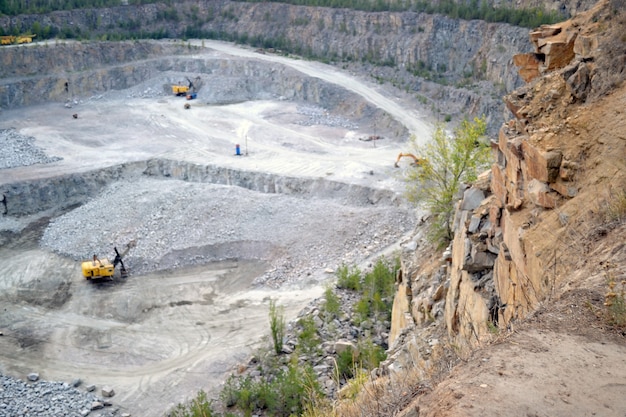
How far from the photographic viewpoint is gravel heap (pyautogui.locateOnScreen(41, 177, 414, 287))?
29.0 metres

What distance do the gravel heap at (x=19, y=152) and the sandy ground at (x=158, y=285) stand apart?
727 mm

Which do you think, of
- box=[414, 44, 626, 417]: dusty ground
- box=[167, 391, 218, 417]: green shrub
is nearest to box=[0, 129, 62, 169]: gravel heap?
box=[167, 391, 218, 417]: green shrub

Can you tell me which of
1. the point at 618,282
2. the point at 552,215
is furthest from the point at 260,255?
the point at 618,282

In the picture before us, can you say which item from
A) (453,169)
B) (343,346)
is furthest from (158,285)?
(453,169)

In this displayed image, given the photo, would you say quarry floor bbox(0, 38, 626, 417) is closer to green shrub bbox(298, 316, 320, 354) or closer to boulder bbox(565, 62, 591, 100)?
green shrub bbox(298, 316, 320, 354)

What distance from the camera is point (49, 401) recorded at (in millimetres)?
20047

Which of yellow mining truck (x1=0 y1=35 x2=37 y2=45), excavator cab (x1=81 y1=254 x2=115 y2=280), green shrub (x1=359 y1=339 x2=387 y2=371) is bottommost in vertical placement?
excavator cab (x1=81 y1=254 x2=115 y2=280)

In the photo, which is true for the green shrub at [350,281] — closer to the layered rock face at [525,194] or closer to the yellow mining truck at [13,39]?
the layered rock face at [525,194]

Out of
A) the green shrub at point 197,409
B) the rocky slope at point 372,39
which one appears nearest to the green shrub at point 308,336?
the green shrub at point 197,409

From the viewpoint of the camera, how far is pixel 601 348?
23.5 ft

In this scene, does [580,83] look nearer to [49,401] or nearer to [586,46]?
[586,46]

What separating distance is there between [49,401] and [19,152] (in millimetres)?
24670

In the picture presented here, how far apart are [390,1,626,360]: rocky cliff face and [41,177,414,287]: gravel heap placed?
46.3ft

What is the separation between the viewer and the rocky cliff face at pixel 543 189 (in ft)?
33.3
